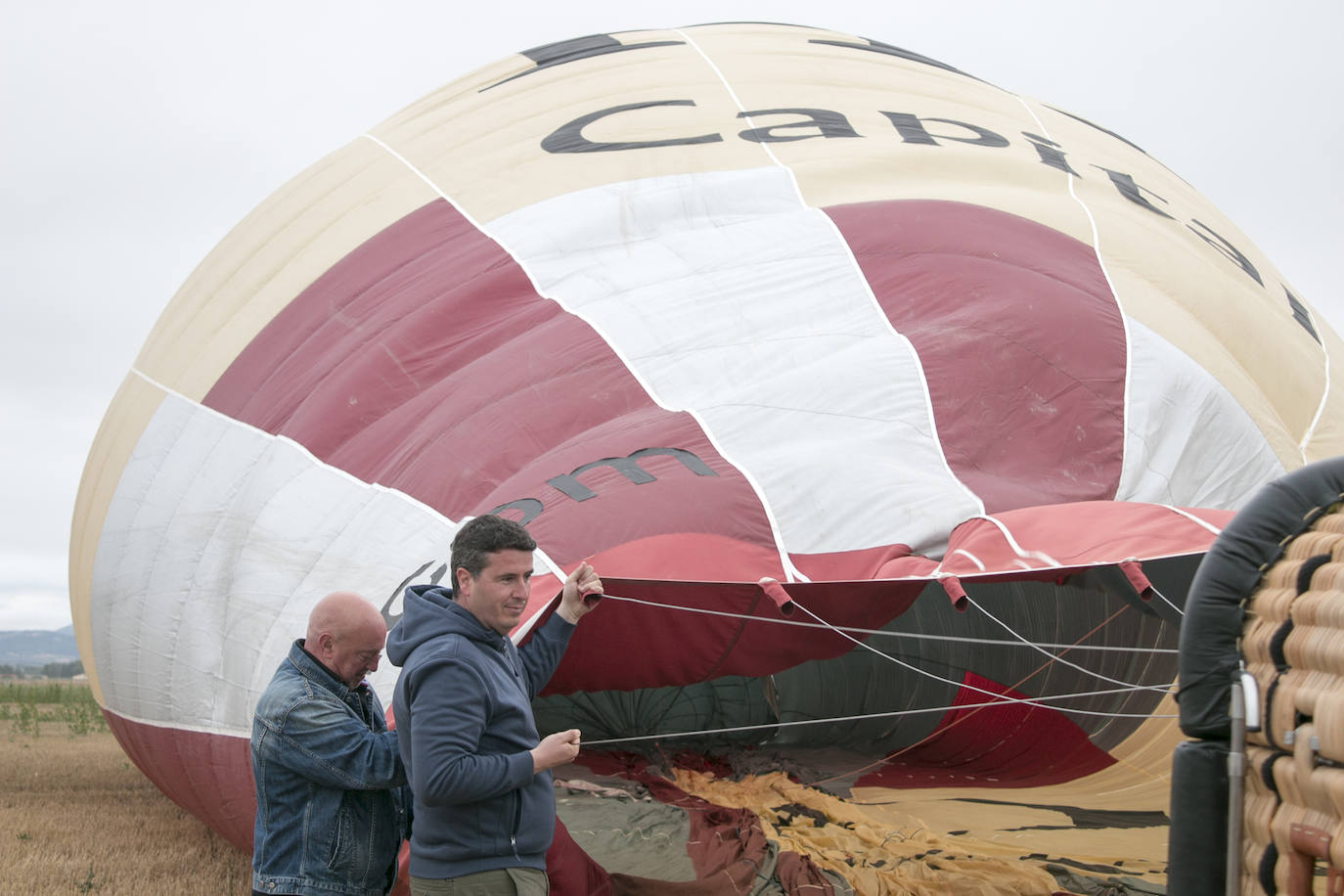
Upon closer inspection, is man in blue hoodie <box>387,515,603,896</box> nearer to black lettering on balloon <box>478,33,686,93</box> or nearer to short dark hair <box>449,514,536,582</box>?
short dark hair <box>449,514,536,582</box>

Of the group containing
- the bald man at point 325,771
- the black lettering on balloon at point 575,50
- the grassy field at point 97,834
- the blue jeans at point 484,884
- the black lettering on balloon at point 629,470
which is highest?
the black lettering on balloon at point 575,50

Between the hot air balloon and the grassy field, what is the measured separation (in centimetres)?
30

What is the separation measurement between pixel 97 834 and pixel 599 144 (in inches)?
129

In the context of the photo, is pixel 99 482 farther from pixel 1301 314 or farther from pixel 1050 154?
pixel 1301 314

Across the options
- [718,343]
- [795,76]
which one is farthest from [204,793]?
[795,76]

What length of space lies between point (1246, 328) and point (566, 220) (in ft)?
7.88

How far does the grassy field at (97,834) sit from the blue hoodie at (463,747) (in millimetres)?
2516

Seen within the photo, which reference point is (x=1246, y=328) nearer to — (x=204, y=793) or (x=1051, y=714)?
(x=1051, y=714)

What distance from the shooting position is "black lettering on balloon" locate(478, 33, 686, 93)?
6.00 metres

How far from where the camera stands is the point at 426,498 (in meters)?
3.63

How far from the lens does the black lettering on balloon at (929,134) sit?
5188 mm

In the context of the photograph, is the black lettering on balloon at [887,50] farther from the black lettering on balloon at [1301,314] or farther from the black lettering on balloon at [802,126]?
the black lettering on balloon at [1301,314]

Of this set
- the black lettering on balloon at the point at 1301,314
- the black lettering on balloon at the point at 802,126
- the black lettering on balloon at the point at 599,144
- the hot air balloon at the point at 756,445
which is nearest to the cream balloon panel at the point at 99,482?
the hot air balloon at the point at 756,445

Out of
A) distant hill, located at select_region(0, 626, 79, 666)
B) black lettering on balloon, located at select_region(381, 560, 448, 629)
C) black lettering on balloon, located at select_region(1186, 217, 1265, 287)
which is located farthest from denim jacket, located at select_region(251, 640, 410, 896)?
distant hill, located at select_region(0, 626, 79, 666)
